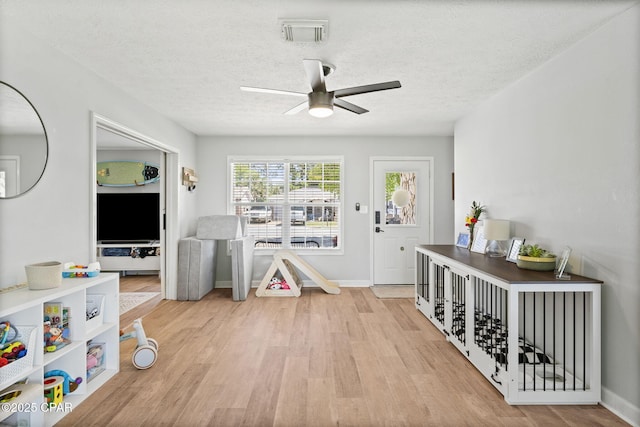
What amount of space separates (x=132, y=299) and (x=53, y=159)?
2.88 m

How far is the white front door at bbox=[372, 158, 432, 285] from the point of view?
545 centimetres

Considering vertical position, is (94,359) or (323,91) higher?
(323,91)

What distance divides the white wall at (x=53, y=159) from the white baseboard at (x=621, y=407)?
370cm

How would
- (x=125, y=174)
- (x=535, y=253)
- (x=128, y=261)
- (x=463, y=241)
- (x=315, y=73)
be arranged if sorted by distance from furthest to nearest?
1. (x=125, y=174)
2. (x=128, y=261)
3. (x=463, y=241)
4. (x=535, y=253)
5. (x=315, y=73)

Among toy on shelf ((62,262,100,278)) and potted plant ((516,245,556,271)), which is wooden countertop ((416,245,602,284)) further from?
toy on shelf ((62,262,100,278))

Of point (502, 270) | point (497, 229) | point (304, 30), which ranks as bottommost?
point (502, 270)

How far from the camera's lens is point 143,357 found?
2.62m

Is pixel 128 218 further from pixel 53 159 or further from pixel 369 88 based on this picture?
pixel 369 88

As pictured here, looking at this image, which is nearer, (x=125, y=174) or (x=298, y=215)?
(x=298, y=215)

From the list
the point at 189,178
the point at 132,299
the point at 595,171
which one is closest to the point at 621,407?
the point at 595,171

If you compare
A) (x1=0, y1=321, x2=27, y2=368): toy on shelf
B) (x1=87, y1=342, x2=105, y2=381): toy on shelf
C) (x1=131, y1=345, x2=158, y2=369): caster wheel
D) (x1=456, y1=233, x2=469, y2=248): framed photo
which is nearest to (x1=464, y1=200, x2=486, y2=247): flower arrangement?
(x1=456, y1=233, x2=469, y2=248): framed photo

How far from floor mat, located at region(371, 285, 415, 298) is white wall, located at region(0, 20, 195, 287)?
359cm

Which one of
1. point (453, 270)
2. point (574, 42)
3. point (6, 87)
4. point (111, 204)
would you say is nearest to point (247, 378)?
point (453, 270)

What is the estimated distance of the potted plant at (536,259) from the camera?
2.45 m
